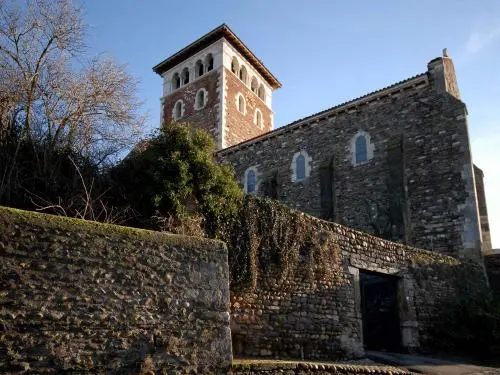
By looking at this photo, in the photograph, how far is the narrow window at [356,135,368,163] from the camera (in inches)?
691

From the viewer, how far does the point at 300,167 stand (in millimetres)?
19438

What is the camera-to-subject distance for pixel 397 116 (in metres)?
16.9

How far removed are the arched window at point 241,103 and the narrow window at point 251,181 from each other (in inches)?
315

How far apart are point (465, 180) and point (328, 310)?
26.8 ft

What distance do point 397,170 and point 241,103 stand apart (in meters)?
14.4

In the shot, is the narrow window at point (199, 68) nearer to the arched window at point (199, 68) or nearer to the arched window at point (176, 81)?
the arched window at point (199, 68)

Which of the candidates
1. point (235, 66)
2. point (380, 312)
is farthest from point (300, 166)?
point (235, 66)

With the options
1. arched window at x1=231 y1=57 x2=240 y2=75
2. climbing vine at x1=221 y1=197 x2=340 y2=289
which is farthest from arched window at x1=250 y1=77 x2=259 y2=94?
climbing vine at x1=221 y1=197 x2=340 y2=289

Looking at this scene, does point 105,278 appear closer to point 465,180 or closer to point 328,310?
point 328,310

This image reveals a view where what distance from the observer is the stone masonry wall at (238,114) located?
26.2 metres

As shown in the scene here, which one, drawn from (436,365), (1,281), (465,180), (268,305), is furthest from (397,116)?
(1,281)

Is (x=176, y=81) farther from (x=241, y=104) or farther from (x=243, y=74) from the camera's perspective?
(x=241, y=104)

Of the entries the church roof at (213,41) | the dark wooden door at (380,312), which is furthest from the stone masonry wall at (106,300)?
the church roof at (213,41)

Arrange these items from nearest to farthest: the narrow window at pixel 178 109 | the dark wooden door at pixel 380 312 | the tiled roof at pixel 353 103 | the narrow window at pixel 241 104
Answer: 1. the dark wooden door at pixel 380 312
2. the tiled roof at pixel 353 103
3. the narrow window at pixel 241 104
4. the narrow window at pixel 178 109
